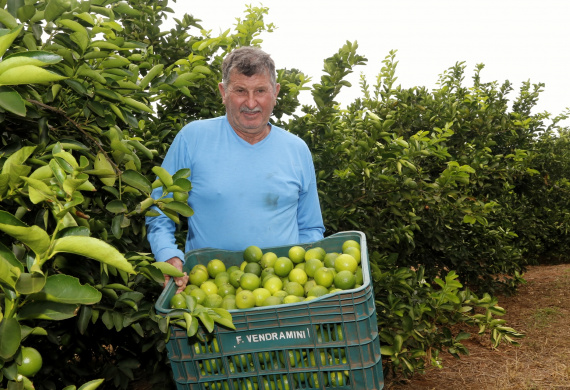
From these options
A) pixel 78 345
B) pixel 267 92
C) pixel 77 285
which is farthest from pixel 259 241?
pixel 77 285

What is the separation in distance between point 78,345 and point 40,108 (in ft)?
5.40

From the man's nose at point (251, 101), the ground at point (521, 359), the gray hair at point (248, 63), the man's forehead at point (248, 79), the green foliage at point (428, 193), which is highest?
the gray hair at point (248, 63)

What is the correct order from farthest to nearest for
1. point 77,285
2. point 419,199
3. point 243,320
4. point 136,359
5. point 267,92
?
point 419,199 < point 136,359 < point 267,92 < point 243,320 < point 77,285

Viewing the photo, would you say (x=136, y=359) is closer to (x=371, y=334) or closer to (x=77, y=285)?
(x=371, y=334)

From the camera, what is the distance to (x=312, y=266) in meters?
2.29

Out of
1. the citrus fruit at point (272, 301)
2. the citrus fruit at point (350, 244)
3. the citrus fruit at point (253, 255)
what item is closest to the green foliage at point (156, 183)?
the citrus fruit at point (272, 301)

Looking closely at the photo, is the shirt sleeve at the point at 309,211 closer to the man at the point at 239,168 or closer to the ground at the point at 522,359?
the man at the point at 239,168

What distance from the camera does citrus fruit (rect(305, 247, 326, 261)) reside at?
2.41 metres

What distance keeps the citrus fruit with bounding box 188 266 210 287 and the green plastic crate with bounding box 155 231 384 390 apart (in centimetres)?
33

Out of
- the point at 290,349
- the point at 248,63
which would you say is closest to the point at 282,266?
the point at 290,349

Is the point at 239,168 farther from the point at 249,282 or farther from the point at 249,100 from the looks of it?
the point at 249,282

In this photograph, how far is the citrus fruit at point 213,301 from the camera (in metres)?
2.13

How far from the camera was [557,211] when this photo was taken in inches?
334

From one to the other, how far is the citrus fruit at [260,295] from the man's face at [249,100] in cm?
100
